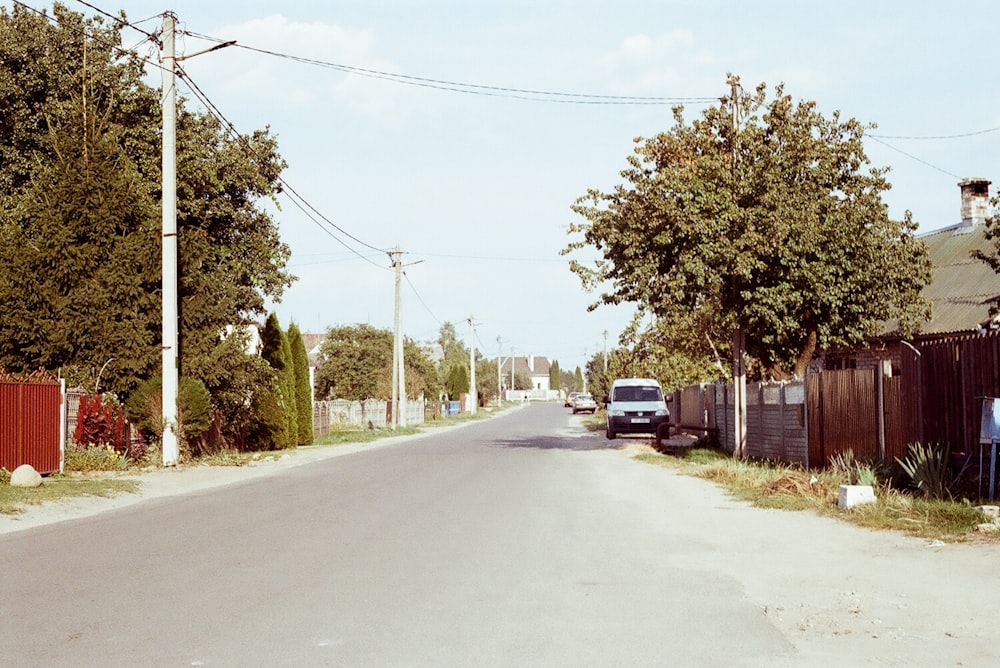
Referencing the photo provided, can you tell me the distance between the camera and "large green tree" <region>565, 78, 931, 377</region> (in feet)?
73.4

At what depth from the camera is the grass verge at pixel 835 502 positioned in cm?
1138

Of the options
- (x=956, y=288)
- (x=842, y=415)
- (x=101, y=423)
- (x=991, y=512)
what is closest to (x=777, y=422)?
(x=842, y=415)

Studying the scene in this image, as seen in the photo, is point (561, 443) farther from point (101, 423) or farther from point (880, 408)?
point (880, 408)

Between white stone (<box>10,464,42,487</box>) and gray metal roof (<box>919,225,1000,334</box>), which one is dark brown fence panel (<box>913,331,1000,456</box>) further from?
white stone (<box>10,464,42,487</box>)

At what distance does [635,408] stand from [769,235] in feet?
50.1

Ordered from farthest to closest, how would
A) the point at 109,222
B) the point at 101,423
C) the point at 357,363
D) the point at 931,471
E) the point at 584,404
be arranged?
the point at 584,404, the point at 357,363, the point at 109,222, the point at 101,423, the point at 931,471

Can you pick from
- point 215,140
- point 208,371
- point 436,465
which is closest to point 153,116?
point 215,140

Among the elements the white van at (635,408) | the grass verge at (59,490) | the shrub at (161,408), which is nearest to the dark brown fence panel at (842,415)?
the grass verge at (59,490)

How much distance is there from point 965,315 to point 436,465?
15.9 metres

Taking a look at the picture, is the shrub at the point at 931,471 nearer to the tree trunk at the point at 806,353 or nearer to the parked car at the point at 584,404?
the tree trunk at the point at 806,353

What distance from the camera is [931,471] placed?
14172mm

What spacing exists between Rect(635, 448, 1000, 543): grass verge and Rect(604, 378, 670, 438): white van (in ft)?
47.0

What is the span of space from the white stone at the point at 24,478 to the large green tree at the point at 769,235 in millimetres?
Result: 13140

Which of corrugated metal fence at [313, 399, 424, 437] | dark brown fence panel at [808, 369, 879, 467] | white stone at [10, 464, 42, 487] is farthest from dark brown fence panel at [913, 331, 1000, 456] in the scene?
corrugated metal fence at [313, 399, 424, 437]
